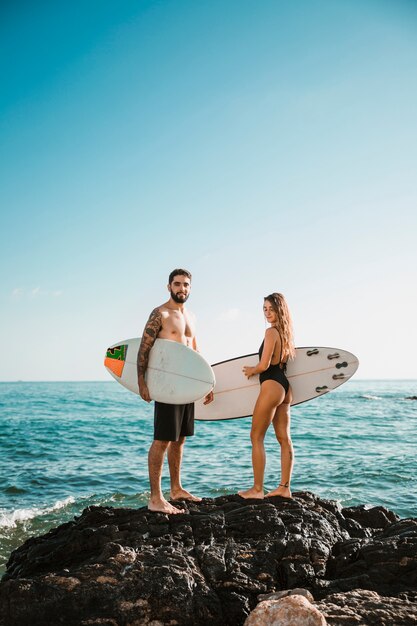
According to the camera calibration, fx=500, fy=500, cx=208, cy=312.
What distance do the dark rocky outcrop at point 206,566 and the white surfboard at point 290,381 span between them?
1451 millimetres

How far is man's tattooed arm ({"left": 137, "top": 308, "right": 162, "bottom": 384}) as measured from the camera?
16.7ft

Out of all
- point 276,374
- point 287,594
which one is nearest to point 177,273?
point 276,374

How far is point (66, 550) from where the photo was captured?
423 cm

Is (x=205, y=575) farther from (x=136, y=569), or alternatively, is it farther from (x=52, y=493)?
(x=52, y=493)

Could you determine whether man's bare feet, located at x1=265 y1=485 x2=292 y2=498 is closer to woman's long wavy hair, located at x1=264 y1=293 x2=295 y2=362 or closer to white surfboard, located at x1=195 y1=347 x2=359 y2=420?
white surfboard, located at x1=195 y1=347 x2=359 y2=420

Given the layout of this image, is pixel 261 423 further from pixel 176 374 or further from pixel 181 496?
pixel 181 496

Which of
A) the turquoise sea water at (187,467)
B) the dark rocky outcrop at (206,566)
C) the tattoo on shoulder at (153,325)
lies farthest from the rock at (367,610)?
the turquoise sea water at (187,467)

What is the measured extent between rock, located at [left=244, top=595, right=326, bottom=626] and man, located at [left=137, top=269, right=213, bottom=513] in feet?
6.02

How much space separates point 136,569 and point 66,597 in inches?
19.2

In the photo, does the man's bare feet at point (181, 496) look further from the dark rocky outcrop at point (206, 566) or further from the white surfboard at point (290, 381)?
the white surfboard at point (290, 381)

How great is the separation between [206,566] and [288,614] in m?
1.00

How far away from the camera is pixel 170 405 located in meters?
4.95

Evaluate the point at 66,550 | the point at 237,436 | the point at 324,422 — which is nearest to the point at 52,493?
the point at 66,550

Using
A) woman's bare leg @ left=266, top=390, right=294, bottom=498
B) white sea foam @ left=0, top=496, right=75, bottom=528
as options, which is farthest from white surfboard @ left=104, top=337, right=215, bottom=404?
white sea foam @ left=0, top=496, right=75, bottom=528
